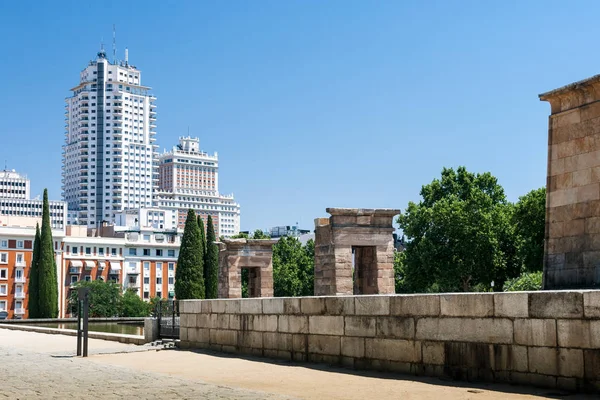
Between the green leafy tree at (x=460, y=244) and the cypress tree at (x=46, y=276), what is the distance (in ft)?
114

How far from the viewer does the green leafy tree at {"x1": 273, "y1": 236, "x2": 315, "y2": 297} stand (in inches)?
2778

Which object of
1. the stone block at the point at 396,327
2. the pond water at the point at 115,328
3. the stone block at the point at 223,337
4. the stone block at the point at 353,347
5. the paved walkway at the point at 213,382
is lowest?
the pond water at the point at 115,328

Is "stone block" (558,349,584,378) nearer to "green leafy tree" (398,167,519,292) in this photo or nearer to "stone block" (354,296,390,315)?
"stone block" (354,296,390,315)

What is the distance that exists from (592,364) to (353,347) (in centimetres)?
453

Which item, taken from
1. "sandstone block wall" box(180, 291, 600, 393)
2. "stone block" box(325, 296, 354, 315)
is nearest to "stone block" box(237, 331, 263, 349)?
"sandstone block wall" box(180, 291, 600, 393)

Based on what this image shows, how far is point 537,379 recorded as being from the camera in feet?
30.1

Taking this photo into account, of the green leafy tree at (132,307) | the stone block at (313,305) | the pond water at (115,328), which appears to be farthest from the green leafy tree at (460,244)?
the green leafy tree at (132,307)

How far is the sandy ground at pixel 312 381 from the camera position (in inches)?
362

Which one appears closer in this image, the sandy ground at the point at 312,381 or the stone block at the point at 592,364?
the stone block at the point at 592,364

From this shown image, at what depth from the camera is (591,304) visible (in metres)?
8.55

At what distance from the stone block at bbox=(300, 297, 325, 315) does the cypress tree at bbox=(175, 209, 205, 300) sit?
51.9 m

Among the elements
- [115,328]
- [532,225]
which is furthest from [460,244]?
[115,328]

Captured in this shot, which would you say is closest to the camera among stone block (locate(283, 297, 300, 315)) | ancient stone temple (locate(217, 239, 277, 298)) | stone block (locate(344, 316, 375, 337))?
stone block (locate(344, 316, 375, 337))

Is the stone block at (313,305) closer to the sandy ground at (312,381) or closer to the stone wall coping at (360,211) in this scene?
the sandy ground at (312,381)
